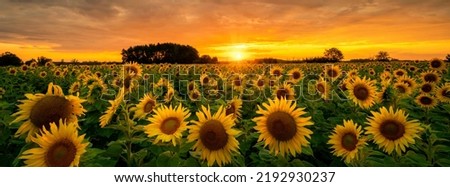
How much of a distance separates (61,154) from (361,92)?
91.6 inches

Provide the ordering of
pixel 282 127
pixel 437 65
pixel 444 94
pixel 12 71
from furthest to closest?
pixel 12 71
pixel 437 65
pixel 444 94
pixel 282 127

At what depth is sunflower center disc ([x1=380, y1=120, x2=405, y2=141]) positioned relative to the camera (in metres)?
2.09

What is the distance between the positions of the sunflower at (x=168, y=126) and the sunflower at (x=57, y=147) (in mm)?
388

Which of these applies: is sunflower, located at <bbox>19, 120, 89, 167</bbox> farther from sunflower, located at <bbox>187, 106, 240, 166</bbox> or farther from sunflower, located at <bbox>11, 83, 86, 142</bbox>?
sunflower, located at <bbox>187, 106, 240, 166</bbox>

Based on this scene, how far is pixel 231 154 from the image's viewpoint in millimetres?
1740

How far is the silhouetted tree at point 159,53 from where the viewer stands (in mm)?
3715

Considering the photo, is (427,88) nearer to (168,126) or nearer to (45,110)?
(168,126)

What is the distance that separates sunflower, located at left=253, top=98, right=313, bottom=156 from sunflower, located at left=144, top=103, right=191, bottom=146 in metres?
0.31

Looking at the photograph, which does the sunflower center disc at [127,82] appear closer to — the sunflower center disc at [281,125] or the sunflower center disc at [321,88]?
the sunflower center disc at [321,88]

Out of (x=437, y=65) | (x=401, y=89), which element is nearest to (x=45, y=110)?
(x=401, y=89)

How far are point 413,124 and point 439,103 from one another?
160 cm

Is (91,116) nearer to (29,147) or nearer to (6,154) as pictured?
(6,154)

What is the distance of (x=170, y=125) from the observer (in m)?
1.77

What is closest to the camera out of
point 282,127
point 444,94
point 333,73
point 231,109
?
point 282,127
